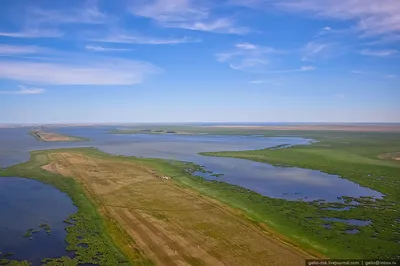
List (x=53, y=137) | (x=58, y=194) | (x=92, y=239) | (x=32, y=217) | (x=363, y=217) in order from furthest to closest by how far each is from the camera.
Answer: (x=53, y=137) → (x=58, y=194) → (x=363, y=217) → (x=32, y=217) → (x=92, y=239)

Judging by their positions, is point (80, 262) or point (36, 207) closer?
point (80, 262)

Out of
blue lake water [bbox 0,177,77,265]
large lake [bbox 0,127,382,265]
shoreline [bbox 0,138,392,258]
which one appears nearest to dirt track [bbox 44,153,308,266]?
shoreline [bbox 0,138,392,258]

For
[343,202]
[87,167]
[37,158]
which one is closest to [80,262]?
[343,202]

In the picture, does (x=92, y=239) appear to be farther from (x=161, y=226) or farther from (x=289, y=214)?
(x=289, y=214)

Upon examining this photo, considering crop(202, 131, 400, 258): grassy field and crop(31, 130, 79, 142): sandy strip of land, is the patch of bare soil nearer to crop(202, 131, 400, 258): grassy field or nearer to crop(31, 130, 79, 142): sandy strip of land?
crop(31, 130, 79, 142): sandy strip of land

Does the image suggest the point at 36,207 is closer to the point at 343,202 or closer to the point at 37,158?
the point at 343,202

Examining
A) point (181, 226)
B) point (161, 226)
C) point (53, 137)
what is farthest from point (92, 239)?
point (53, 137)

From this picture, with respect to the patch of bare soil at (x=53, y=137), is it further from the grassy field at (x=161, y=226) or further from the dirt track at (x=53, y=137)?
the grassy field at (x=161, y=226)
